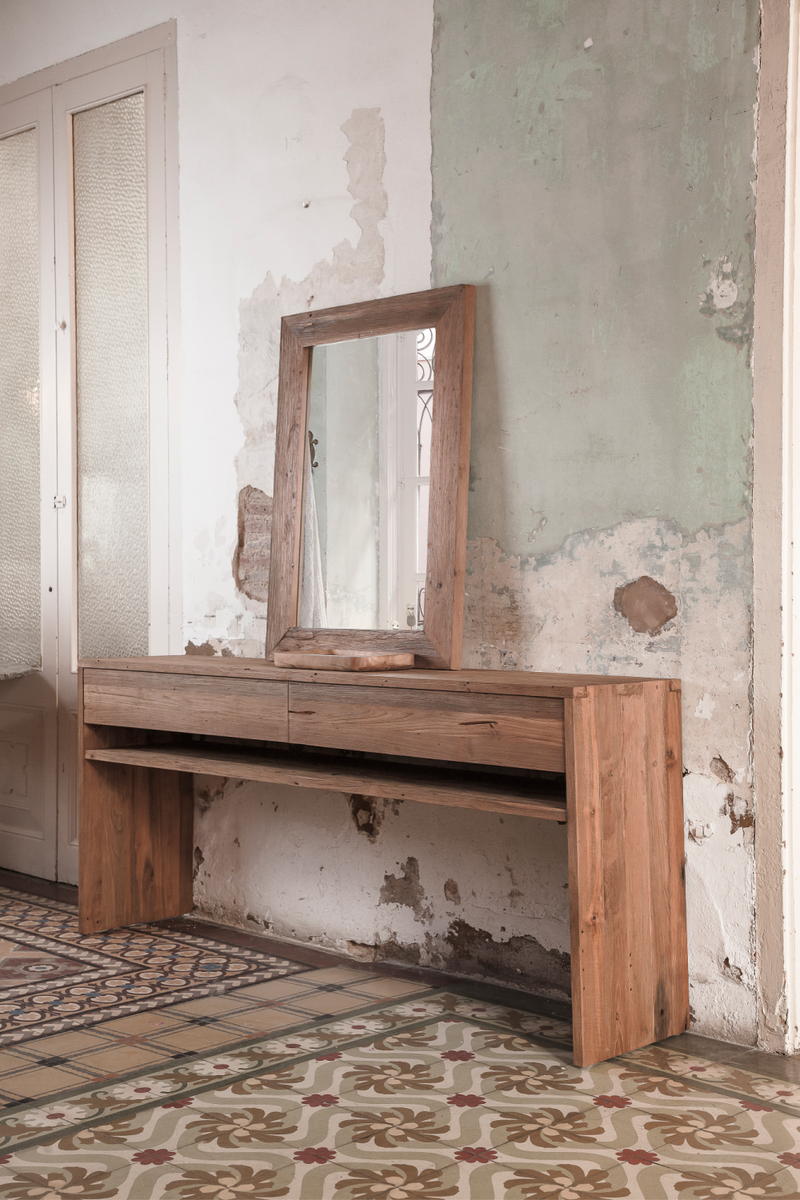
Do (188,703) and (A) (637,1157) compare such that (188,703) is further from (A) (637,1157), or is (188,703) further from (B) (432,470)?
(A) (637,1157)

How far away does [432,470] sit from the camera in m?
3.66

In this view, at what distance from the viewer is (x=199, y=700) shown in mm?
3850

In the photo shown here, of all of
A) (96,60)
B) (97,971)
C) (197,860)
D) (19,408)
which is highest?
(96,60)

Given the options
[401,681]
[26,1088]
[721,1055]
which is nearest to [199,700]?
[401,681]

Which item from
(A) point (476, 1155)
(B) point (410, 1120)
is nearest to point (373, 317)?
(B) point (410, 1120)

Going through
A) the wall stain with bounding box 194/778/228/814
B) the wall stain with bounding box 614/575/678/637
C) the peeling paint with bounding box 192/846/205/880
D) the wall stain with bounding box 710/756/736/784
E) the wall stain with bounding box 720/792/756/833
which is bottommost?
the peeling paint with bounding box 192/846/205/880

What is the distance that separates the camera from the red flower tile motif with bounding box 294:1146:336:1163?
2.43 meters

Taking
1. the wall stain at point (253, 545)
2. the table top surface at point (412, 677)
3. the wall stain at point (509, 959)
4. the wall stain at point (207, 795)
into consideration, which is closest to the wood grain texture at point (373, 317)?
the wall stain at point (253, 545)

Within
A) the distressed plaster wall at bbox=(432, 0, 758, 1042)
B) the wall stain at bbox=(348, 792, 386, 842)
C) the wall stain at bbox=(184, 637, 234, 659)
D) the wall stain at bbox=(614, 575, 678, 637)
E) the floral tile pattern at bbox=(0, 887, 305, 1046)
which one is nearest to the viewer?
the distressed plaster wall at bbox=(432, 0, 758, 1042)

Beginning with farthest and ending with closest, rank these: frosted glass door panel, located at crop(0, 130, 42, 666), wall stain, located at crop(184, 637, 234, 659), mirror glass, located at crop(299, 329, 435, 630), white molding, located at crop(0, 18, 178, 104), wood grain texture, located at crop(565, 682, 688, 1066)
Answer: frosted glass door panel, located at crop(0, 130, 42, 666) → white molding, located at crop(0, 18, 178, 104) → wall stain, located at crop(184, 637, 234, 659) → mirror glass, located at crop(299, 329, 435, 630) → wood grain texture, located at crop(565, 682, 688, 1066)

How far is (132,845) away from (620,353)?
234 centimetres

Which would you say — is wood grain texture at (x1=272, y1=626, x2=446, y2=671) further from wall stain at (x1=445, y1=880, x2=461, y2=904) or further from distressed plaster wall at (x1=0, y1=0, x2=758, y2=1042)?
wall stain at (x1=445, y1=880, x2=461, y2=904)

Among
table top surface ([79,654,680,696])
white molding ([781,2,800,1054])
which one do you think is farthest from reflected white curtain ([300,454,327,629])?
white molding ([781,2,800,1054])

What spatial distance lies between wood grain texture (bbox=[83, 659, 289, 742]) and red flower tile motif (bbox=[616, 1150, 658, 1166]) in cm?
153
